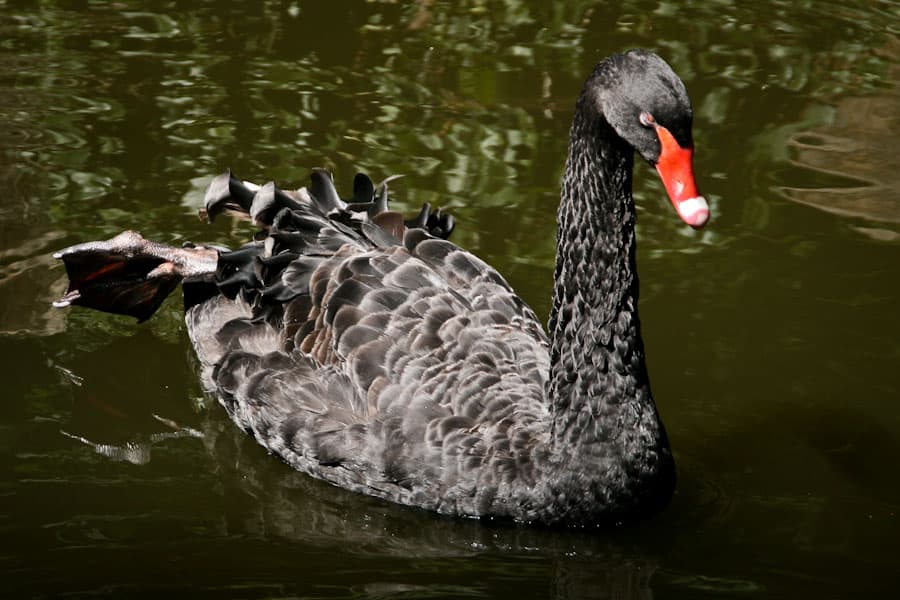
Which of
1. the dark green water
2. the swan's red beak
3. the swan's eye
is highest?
the swan's eye

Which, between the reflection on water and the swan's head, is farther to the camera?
the reflection on water

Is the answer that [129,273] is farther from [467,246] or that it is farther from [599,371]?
[599,371]

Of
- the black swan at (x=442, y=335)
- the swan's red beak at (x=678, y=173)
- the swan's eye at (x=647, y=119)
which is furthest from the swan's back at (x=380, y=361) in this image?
the swan's eye at (x=647, y=119)

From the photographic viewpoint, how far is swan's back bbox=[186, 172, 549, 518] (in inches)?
192

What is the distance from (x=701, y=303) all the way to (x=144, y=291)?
2486 mm

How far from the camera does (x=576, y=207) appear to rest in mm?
4602

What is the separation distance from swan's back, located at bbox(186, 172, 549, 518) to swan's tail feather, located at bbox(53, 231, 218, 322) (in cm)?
22

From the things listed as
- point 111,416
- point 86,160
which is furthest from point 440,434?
point 86,160

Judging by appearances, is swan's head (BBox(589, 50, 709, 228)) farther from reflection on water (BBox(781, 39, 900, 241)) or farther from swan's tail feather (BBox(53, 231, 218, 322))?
reflection on water (BBox(781, 39, 900, 241))

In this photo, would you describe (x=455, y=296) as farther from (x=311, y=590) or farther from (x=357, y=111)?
(x=357, y=111)

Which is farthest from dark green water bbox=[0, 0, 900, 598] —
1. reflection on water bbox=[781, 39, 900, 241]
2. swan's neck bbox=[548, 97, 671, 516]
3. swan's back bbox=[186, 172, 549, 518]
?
swan's neck bbox=[548, 97, 671, 516]

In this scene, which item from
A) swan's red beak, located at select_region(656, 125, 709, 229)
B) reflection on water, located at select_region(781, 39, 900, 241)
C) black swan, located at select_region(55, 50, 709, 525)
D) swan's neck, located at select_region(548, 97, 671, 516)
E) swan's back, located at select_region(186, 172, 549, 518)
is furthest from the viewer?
reflection on water, located at select_region(781, 39, 900, 241)

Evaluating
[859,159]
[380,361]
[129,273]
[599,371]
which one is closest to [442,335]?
[380,361]

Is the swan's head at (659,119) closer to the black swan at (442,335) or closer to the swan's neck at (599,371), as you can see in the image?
the black swan at (442,335)
